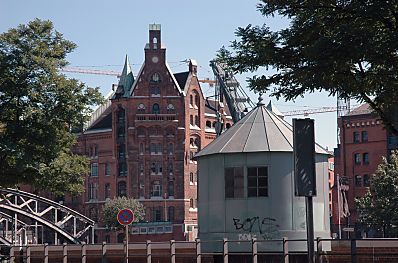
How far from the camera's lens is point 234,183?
87.0 ft

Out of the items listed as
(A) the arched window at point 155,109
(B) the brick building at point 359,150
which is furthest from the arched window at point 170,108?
(B) the brick building at point 359,150

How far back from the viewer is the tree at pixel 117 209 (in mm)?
98938

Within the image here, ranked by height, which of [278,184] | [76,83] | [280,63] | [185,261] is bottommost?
[185,261]

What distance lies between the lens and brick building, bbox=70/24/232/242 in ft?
351

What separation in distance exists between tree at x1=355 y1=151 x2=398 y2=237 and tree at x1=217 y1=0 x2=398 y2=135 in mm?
53777

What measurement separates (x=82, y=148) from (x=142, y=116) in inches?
513

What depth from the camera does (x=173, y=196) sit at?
352ft

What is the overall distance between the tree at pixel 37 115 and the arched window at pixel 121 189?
3038 inches

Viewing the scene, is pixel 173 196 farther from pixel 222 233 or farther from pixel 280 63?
pixel 280 63

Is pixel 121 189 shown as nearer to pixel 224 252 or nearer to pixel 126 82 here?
pixel 126 82

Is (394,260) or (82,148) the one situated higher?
(82,148)

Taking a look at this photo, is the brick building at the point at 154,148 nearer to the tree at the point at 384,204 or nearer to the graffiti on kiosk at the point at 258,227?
the tree at the point at 384,204

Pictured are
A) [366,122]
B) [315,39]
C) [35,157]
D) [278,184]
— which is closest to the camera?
[315,39]

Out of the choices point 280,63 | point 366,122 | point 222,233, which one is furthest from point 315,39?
point 366,122
